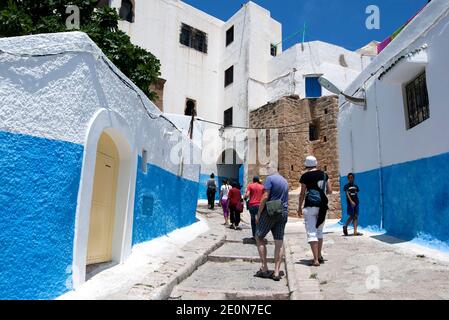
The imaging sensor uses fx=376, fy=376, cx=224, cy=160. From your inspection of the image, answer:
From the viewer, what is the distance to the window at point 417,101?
21.9ft

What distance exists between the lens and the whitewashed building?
2152 cm

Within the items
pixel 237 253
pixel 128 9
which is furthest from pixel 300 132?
pixel 237 253

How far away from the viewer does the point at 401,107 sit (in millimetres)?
7480

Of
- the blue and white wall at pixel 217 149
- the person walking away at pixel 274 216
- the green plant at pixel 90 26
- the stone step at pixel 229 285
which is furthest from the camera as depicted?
the blue and white wall at pixel 217 149

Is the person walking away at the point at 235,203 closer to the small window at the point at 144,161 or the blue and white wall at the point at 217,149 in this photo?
the small window at the point at 144,161

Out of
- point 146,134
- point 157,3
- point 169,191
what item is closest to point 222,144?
point 157,3

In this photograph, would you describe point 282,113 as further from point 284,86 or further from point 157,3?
point 157,3

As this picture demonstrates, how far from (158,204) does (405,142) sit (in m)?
5.03

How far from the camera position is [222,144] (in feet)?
76.2

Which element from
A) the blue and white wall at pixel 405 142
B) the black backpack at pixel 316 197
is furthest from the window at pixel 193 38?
the black backpack at pixel 316 197

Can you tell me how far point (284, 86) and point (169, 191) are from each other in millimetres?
14987

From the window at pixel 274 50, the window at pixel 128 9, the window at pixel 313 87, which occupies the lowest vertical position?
the window at pixel 313 87

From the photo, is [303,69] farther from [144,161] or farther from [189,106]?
[144,161]

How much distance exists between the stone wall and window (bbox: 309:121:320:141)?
0.06 metres
